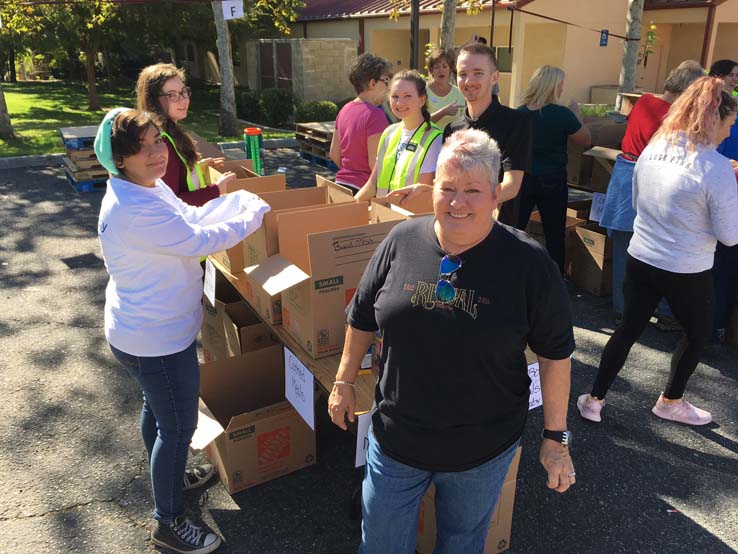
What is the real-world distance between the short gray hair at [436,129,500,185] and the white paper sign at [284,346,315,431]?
114cm

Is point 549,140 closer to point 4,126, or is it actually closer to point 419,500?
point 419,500

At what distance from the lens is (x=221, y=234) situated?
7.02ft

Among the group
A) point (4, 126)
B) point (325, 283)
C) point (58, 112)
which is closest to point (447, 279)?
point (325, 283)

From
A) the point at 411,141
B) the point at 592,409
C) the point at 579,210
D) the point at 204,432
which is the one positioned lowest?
the point at 592,409

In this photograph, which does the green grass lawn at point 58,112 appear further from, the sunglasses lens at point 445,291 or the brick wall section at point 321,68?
the sunglasses lens at point 445,291

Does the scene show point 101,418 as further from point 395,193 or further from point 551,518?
point 551,518

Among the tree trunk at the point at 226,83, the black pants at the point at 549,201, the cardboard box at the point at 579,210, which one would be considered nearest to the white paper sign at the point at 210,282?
the black pants at the point at 549,201

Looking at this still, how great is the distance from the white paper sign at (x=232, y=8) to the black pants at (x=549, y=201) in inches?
287

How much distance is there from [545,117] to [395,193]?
7.04 feet

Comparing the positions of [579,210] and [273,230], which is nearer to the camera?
[273,230]

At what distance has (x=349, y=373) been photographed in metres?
2.02

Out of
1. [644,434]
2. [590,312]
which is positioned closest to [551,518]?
[644,434]

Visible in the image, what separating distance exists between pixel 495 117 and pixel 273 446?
216cm

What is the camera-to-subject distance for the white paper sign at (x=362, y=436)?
6.70ft
